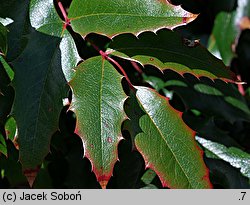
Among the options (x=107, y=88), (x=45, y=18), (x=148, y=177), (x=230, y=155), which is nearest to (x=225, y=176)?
(x=230, y=155)

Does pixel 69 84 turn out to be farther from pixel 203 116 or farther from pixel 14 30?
pixel 203 116

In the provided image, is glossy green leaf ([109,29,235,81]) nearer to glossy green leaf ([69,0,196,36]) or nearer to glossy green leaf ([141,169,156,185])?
glossy green leaf ([69,0,196,36])

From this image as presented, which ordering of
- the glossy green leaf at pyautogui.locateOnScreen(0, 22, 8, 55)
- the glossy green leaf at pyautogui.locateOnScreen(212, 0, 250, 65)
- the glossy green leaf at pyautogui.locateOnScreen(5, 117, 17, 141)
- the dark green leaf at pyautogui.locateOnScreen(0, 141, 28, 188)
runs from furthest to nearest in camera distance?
the glossy green leaf at pyautogui.locateOnScreen(212, 0, 250, 65) → the dark green leaf at pyautogui.locateOnScreen(0, 141, 28, 188) → the glossy green leaf at pyautogui.locateOnScreen(5, 117, 17, 141) → the glossy green leaf at pyautogui.locateOnScreen(0, 22, 8, 55)

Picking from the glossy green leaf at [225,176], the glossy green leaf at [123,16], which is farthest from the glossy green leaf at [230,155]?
the glossy green leaf at [123,16]

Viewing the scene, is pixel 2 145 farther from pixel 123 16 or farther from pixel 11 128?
pixel 123 16

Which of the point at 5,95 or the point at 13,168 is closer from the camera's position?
the point at 5,95

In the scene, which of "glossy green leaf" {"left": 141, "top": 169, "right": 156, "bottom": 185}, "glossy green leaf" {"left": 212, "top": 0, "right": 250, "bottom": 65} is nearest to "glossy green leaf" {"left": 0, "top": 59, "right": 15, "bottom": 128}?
"glossy green leaf" {"left": 141, "top": 169, "right": 156, "bottom": 185}
